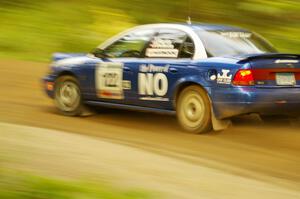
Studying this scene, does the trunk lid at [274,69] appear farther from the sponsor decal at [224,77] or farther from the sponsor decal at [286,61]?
the sponsor decal at [224,77]

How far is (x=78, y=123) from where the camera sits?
1028 centimetres

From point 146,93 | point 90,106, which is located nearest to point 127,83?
point 146,93

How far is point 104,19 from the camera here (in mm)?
19266

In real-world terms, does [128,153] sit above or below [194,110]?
below

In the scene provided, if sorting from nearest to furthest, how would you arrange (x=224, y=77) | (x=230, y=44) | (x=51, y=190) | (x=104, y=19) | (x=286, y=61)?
(x=51, y=190), (x=224, y=77), (x=286, y=61), (x=230, y=44), (x=104, y=19)

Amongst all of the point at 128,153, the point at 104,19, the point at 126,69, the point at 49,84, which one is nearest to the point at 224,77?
the point at 126,69

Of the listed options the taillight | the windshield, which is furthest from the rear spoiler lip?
the windshield

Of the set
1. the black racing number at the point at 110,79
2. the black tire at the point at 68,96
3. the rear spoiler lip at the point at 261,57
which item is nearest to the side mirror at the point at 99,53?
the black racing number at the point at 110,79

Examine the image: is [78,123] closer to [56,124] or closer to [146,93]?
[56,124]

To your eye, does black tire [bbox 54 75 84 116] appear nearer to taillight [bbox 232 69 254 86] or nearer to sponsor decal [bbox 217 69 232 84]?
sponsor decal [bbox 217 69 232 84]

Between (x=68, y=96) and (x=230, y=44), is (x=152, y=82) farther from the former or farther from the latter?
(x=68, y=96)

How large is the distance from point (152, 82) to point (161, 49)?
48cm

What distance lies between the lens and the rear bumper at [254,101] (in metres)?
8.67

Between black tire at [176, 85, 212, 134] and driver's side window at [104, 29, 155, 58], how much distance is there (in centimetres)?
106
